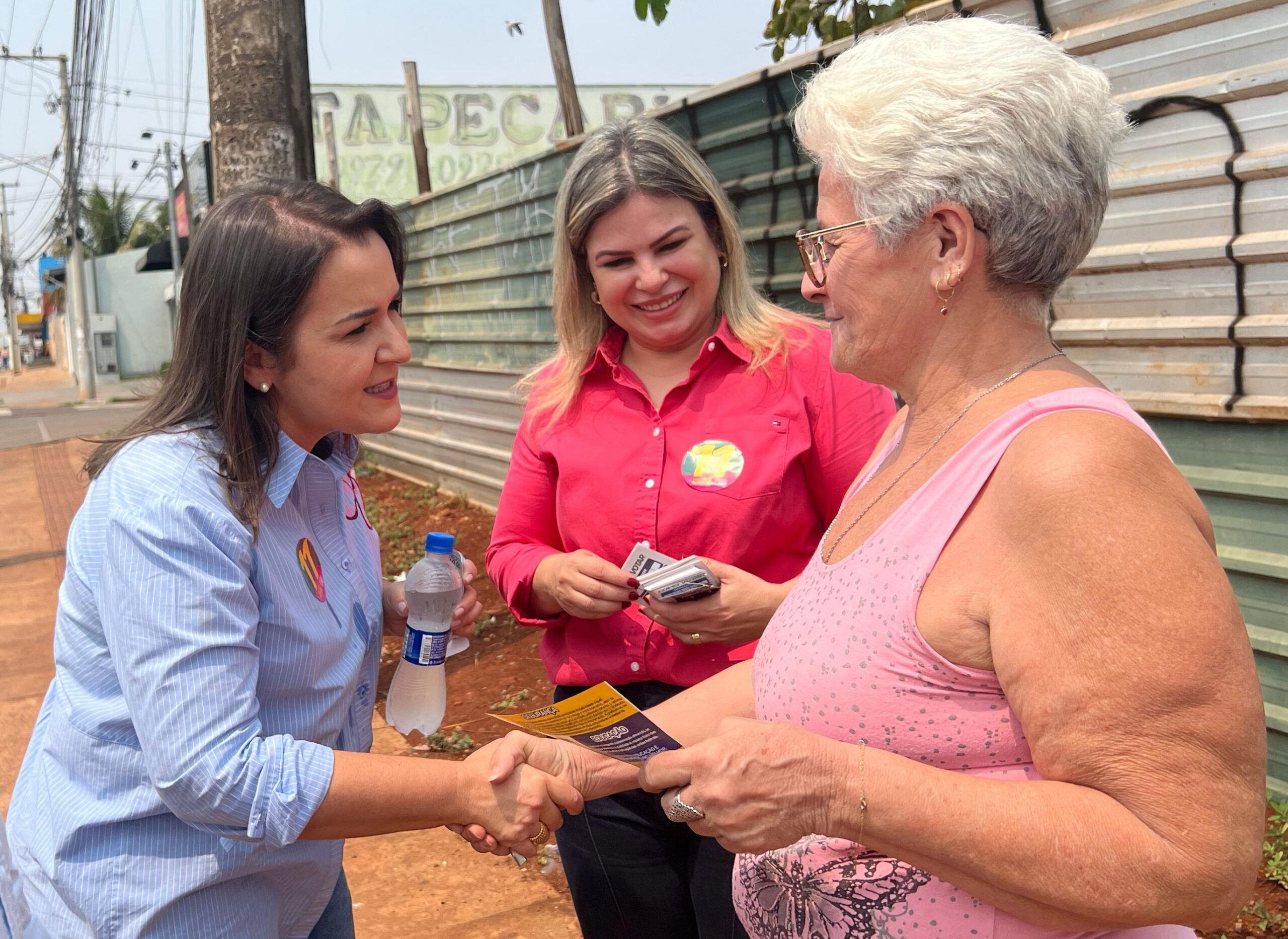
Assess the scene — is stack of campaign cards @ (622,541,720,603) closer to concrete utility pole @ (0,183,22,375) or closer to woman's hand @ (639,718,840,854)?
woman's hand @ (639,718,840,854)

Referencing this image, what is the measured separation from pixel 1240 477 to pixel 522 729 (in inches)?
101

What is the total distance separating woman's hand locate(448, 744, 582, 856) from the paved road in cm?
1810

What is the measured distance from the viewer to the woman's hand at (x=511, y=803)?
6.83 feet

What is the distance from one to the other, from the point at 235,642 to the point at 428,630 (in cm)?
69

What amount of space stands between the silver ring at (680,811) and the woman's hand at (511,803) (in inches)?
14.3

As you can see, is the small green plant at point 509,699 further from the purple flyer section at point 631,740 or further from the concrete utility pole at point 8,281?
the concrete utility pole at point 8,281

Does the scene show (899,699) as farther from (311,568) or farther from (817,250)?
(311,568)

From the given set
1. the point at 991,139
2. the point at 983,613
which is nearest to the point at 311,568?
the point at 983,613

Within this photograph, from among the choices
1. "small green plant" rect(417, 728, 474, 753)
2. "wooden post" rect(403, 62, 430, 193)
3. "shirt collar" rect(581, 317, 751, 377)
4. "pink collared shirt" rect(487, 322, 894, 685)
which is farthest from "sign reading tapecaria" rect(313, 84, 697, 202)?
"pink collared shirt" rect(487, 322, 894, 685)

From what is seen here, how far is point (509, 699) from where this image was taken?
5.78 m

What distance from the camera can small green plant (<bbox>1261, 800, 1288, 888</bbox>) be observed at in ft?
10.9

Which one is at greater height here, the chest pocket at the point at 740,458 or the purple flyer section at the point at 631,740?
the chest pocket at the point at 740,458

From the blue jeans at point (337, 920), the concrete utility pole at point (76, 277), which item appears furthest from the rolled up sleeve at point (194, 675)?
the concrete utility pole at point (76, 277)

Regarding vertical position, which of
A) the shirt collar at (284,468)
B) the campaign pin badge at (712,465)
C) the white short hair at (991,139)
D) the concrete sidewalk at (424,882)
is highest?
the white short hair at (991,139)
